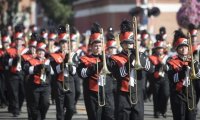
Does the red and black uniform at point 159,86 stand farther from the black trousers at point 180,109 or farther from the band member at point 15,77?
the black trousers at point 180,109

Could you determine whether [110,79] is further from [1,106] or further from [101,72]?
[1,106]

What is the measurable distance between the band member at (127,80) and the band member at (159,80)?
5.49m

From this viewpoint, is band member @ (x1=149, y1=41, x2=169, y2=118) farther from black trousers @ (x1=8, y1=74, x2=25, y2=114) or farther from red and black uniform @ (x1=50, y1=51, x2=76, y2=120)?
black trousers @ (x1=8, y1=74, x2=25, y2=114)

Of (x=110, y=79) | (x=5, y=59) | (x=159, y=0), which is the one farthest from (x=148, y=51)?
(x=159, y=0)

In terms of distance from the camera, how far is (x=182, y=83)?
12.4 meters

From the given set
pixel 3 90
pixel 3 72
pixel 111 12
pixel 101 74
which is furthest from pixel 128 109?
pixel 111 12

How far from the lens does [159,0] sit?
149ft

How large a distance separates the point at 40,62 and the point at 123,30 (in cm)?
334

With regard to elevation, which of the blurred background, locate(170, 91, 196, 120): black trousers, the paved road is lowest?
the paved road

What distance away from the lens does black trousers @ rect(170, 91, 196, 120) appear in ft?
40.0

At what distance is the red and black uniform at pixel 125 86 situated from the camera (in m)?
11.7

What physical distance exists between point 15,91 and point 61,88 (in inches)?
129

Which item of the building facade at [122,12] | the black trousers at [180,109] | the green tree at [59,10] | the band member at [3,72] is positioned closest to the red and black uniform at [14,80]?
the band member at [3,72]

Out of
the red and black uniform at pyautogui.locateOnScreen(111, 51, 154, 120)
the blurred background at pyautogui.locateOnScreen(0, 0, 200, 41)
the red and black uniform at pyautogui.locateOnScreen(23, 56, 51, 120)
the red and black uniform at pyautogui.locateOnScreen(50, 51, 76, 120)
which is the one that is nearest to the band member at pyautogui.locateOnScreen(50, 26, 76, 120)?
the red and black uniform at pyautogui.locateOnScreen(50, 51, 76, 120)
